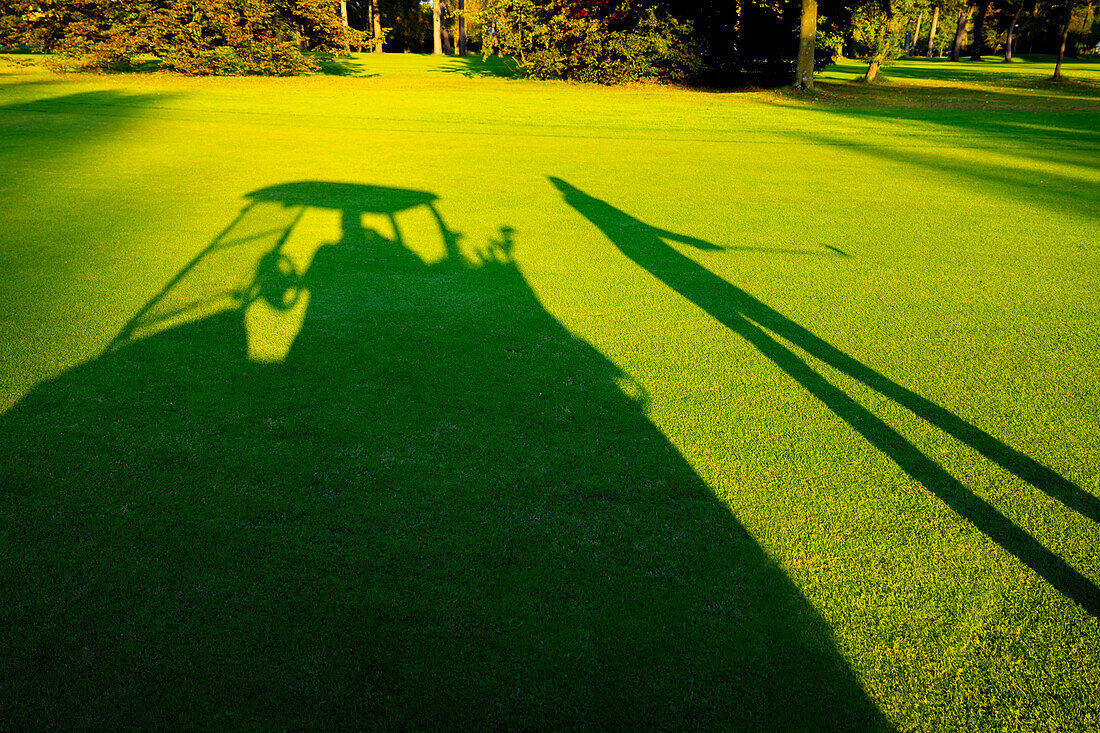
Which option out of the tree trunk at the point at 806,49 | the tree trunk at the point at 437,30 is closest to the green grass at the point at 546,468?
the tree trunk at the point at 806,49

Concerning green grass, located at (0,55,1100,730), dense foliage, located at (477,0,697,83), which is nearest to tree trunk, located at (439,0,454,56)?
dense foliage, located at (477,0,697,83)

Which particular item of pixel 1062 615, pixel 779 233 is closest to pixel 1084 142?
pixel 779 233

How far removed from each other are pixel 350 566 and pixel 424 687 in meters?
0.68

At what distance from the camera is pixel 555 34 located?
29.4 metres

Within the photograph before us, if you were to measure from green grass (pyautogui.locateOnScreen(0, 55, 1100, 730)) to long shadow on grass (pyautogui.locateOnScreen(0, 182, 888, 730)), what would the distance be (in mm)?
15

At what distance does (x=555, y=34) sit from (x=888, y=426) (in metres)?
29.9

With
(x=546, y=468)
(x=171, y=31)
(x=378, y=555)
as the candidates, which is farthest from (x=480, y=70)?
(x=378, y=555)

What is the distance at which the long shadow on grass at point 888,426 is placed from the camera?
2.87 metres

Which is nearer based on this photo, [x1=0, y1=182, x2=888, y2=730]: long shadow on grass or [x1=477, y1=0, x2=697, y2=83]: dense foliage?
[x1=0, y1=182, x2=888, y2=730]: long shadow on grass

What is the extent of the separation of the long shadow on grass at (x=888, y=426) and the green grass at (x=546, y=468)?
0.09 feet

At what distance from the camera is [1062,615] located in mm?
2541

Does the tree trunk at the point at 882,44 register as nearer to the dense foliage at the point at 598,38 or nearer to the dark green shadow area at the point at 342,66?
the dense foliage at the point at 598,38

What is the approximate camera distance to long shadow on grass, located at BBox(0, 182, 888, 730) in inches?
86.4

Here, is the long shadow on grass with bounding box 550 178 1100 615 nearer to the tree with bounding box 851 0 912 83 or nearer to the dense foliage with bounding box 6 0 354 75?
the tree with bounding box 851 0 912 83
